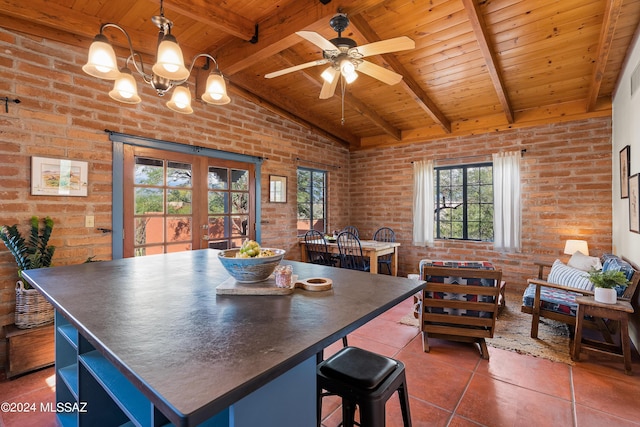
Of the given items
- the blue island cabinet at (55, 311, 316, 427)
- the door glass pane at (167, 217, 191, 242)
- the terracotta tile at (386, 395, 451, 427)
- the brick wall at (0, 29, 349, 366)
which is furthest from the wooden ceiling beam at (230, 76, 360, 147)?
the terracotta tile at (386, 395, 451, 427)

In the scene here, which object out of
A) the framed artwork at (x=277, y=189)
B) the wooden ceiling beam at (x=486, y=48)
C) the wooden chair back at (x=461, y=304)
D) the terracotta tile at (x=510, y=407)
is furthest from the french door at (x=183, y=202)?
the terracotta tile at (x=510, y=407)

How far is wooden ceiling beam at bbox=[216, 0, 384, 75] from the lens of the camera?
2.42 meters

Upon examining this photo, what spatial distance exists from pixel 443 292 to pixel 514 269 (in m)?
2.62

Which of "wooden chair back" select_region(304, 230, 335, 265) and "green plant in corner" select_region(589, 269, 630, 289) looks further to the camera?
"wooden chair back" select_region(304, 230, 335, 265)

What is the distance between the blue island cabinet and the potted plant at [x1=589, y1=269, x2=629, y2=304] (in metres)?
2.63

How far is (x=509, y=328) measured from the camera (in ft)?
10.2

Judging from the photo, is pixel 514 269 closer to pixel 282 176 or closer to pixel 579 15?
pixel 579 15

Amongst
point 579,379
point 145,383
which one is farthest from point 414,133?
point 145,383

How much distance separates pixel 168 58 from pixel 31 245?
2.13 m

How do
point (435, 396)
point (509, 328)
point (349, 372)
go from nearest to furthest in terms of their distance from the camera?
point (349, 372) < point (435, 396) < point (509, 328)

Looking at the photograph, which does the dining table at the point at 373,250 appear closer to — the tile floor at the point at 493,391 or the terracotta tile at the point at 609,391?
the tile floor at the point at 493,391

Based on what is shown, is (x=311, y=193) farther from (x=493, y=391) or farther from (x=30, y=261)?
(x=493, y=391)

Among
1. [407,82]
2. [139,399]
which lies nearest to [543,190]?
[407,82]

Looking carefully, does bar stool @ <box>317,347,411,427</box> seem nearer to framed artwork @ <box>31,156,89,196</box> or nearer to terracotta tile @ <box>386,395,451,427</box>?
terracotta tile @ <box>386,395,451,427</box>
